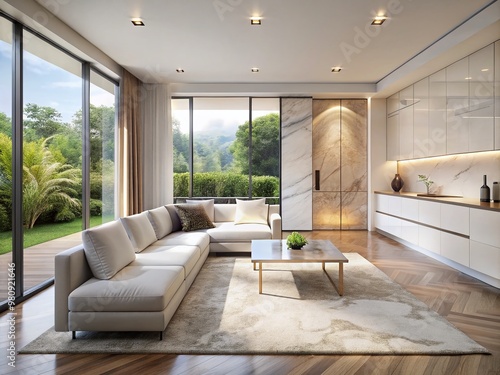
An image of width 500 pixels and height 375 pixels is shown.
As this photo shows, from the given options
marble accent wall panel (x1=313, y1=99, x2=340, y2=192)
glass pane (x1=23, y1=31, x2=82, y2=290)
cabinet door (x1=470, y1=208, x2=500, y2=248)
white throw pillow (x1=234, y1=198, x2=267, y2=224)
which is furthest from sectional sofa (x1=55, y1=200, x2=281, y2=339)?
marble accent wall panel (x1=313, y1=99, x2=340, y2=192)

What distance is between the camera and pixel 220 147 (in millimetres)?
6992

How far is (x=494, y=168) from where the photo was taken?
13.8 feet

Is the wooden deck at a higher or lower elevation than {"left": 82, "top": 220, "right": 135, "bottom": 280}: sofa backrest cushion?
lower

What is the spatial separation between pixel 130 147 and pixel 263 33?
2927mm

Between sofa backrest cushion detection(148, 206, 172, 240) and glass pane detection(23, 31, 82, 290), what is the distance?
1.04 m

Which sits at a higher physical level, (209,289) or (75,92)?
(75,92)

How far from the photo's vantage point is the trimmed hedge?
22.6ft

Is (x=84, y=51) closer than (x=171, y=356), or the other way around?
(x=171, y=356)

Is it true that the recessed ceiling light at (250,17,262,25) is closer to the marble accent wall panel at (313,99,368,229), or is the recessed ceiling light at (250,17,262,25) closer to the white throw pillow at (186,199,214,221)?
the white throw pillow at (186,199,214,221)

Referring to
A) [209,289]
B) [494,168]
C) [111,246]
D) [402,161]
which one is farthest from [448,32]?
[111,246]

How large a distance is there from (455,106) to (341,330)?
3598 mm

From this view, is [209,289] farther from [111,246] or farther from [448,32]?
[448,32]

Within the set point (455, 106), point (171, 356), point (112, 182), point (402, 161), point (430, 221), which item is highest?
point (455, 106)

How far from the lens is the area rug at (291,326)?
7.21ft
